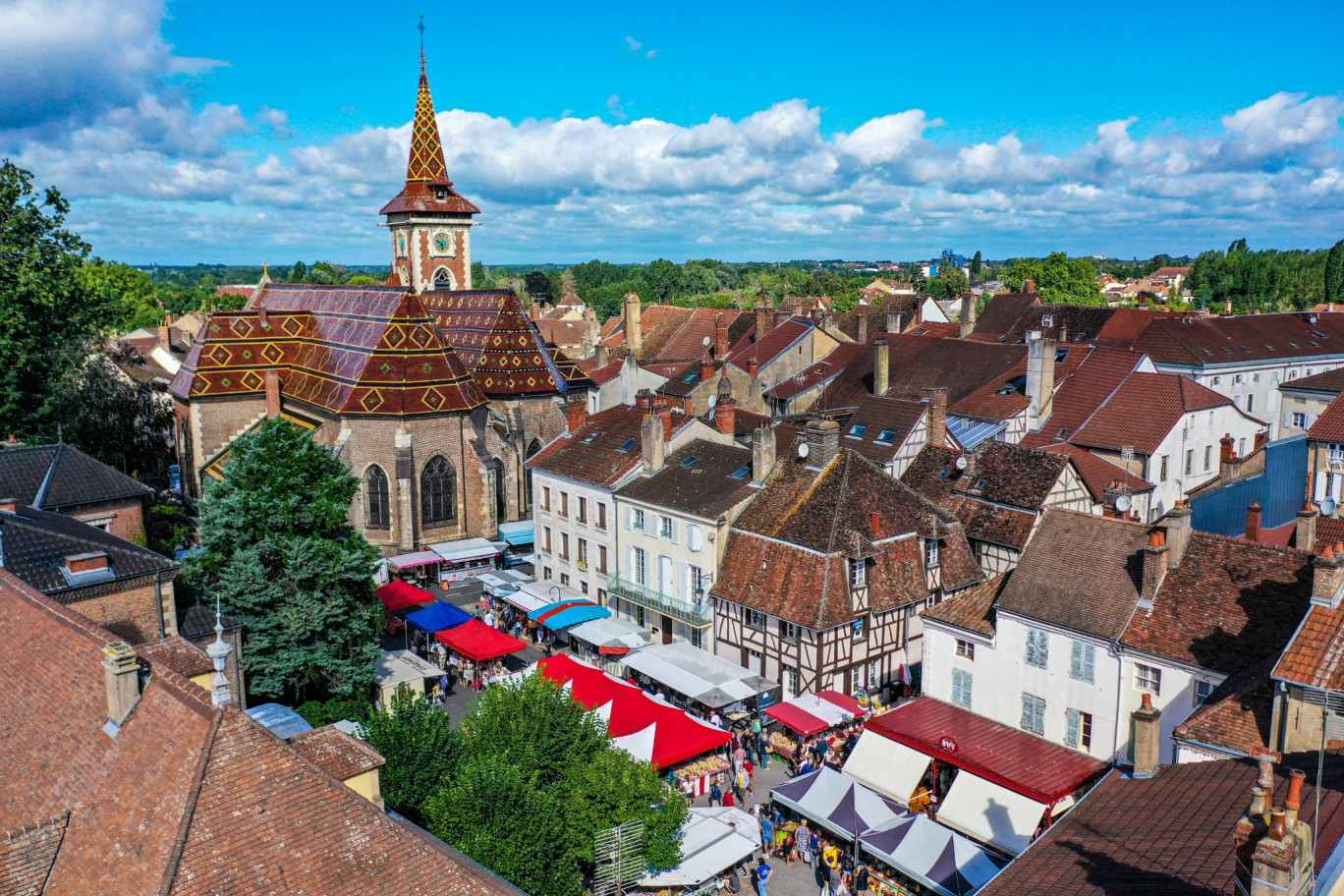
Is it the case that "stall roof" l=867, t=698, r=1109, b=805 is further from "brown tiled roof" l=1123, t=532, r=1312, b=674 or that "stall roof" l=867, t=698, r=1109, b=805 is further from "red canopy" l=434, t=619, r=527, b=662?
"red canopy" l=434, t=619, r=527, b=662

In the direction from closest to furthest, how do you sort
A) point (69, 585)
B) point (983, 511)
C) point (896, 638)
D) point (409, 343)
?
point (69, 585) < point (896, 638) < point (983, 511) < point (409, 343)

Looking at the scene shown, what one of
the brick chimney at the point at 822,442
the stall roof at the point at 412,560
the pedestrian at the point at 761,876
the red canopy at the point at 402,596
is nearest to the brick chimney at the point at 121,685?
the pedestrian at the point at 761,876

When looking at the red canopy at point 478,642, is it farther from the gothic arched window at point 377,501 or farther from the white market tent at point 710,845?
the gothic arched window at point 377,501

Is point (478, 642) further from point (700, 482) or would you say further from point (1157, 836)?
point (1157, 836)

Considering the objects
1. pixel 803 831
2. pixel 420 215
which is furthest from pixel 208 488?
pixel 420 215

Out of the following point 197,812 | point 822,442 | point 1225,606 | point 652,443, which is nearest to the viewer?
point 197,812

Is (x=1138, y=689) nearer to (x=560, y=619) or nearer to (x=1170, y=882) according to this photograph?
(x=1170, y=882)

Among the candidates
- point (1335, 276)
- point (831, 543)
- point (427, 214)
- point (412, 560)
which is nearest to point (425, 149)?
point (427, 214)
